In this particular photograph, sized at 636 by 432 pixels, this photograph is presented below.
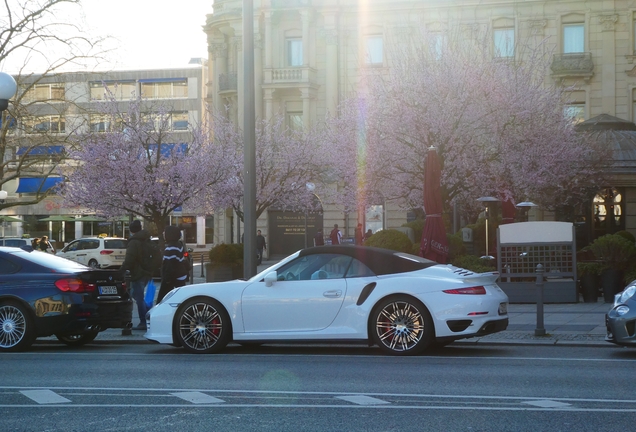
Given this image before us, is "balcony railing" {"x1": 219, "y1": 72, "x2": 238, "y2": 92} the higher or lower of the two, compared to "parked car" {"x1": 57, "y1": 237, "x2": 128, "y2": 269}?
higher

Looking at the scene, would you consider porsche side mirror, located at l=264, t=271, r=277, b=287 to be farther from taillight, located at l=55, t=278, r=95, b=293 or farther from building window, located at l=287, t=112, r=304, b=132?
building window, located at l=287, t=112, r=304, b=132

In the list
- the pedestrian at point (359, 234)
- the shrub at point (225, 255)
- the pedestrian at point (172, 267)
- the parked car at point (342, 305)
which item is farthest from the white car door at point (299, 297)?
the pedestrian at point (359, 234)

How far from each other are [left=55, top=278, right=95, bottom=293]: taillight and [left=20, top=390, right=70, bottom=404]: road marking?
4.20 metres

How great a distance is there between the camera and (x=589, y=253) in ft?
77.8

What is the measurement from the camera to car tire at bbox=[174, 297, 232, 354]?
491 inches

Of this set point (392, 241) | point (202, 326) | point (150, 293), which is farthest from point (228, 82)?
point (202, 326)

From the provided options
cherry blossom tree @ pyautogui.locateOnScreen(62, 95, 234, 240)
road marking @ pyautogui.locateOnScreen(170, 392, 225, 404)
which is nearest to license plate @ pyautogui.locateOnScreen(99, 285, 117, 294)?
road marking @ pyautogui.locateOnScreen(170, 392, 225, 404)

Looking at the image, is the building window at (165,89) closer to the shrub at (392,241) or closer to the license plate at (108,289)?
the shrub at (392,241)

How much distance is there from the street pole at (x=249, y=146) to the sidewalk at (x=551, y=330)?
218 cm

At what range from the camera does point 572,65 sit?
4569cm

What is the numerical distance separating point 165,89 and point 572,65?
3823 centimetres

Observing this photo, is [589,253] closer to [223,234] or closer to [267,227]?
[267,227]

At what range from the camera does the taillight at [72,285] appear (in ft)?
43.5

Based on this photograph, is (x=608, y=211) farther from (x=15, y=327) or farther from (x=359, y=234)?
(x=15, y=327)
